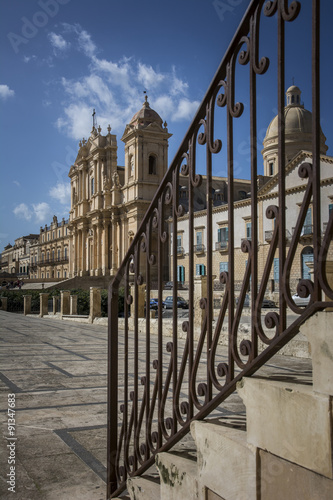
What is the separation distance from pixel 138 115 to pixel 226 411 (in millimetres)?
43363

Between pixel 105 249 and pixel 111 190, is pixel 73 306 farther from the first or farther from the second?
pixel 111 190

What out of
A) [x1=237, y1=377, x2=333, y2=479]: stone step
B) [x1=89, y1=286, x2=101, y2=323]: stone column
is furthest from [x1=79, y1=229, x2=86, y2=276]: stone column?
[x1=237, y1=377, x2=333, y2=479]: stone step

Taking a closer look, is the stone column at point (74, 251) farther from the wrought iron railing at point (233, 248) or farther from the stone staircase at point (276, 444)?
the stone staircase at point (276, 444)

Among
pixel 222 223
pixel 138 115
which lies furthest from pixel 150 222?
pixel 138 115

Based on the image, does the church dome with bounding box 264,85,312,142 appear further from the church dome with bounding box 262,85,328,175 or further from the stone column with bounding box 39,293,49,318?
the stone column with bounding box 39,293,49,318

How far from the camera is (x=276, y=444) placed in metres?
1.42

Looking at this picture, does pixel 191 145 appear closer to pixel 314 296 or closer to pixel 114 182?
pixel 314 296

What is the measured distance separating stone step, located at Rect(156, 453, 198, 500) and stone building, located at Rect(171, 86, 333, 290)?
1731cm

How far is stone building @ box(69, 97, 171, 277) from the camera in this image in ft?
143

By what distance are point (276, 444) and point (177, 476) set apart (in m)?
0.62

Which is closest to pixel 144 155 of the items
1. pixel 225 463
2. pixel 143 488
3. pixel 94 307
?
pixel 94 307

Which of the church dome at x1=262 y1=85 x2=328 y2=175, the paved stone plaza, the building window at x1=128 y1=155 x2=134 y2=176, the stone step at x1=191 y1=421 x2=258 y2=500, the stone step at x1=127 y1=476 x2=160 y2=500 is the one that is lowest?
the paved stone plaza

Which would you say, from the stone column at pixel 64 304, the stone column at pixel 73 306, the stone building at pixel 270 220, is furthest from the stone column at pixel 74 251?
the stone column at pixel 73 306

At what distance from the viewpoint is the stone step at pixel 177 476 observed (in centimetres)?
178
